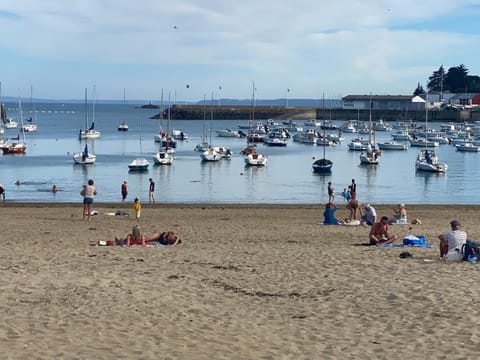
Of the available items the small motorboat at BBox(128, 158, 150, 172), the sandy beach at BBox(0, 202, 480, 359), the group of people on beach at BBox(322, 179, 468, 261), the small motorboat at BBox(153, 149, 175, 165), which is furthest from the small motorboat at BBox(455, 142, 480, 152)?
the sandy beach at BBox(0, 202, 480, 359)

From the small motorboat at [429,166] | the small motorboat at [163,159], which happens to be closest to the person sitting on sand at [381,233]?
the small motorboat at [429,166]

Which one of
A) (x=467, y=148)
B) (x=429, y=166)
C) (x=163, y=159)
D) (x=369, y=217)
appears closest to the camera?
(x=369, y=217)

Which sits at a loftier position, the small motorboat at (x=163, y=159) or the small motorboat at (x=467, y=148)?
the small motorboat at (x=467, y=148)

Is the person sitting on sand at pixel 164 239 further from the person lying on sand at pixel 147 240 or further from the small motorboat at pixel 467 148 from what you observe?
the small motorboat at pixel 467 148

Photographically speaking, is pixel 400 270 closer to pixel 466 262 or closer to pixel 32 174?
pixel 466 262

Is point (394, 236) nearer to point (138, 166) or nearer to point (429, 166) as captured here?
point (138, 166)

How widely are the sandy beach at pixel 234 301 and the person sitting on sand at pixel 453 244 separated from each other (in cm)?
36

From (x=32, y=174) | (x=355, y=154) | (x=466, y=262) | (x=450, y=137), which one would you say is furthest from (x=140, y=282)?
(x=450, y=137)

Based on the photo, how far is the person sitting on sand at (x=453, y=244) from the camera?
1605 cm

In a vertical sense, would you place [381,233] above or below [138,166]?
above

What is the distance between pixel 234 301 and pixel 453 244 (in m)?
5.71

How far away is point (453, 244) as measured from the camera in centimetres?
1625

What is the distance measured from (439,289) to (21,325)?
21.6ft

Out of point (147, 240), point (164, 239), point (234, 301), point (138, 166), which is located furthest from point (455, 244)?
point (138, 166)
